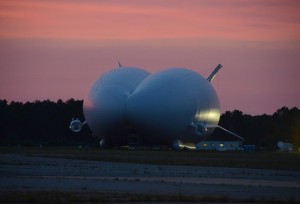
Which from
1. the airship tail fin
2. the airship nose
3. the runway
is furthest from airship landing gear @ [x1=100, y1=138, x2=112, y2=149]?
the runway

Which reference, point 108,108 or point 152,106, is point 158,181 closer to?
point 152,106

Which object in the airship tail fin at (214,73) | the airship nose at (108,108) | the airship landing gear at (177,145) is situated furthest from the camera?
the airship tail fin at (214,73)

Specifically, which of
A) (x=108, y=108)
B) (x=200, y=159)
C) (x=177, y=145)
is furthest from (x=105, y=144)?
(x=200, y=159)

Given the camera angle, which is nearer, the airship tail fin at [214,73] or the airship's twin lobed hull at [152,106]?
the airship's twin lobed hull at [152,106]

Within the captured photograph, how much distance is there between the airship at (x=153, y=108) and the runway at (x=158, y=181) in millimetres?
57783

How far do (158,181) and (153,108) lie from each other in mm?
69933

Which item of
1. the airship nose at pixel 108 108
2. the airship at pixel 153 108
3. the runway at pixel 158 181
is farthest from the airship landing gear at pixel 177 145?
the runway at pixel 158 181

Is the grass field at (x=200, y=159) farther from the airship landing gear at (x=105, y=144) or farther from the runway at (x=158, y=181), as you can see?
the airship landing gear at (x=105, y=144)

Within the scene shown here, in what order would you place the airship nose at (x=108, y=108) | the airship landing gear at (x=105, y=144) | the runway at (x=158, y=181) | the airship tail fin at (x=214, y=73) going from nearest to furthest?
the runway at (x=158, y=181) < the airship nose at (x=108, y=108) < the airship landing gear at (x=105, y=144) < the airship tail fin at (x=214, y=73)

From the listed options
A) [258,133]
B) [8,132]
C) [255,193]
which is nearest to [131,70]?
[8,132]

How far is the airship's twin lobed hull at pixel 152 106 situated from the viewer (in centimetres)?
11494

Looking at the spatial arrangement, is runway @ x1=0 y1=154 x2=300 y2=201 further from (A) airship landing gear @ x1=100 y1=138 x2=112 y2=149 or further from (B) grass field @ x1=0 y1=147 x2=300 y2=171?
(A) airship landing gear @ x1=100 y1=138 x2=112 y2=149

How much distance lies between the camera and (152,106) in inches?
4498

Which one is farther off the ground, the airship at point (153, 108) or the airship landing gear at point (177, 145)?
the airship at point (153, 108)
